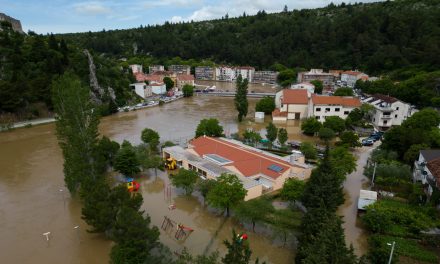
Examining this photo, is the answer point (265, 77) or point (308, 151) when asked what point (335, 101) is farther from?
point (265, 77)

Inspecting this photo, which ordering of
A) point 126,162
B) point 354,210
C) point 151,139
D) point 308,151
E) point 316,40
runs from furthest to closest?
point 316,40 → point 151,139 → point 308,151 → point 126,162 → point 354,210

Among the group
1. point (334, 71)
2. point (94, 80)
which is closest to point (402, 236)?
point (94, 80)

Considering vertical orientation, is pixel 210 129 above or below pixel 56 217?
above

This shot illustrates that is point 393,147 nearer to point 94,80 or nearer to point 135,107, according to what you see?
point 135,107

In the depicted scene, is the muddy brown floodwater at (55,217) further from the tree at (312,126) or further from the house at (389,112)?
the house at (389,112)

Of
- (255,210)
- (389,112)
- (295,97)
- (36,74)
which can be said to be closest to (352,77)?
(295,97)

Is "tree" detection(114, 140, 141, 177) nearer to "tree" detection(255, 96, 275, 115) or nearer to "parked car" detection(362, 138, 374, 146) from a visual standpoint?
"parked car" detection(362, 138, 374, 146)
